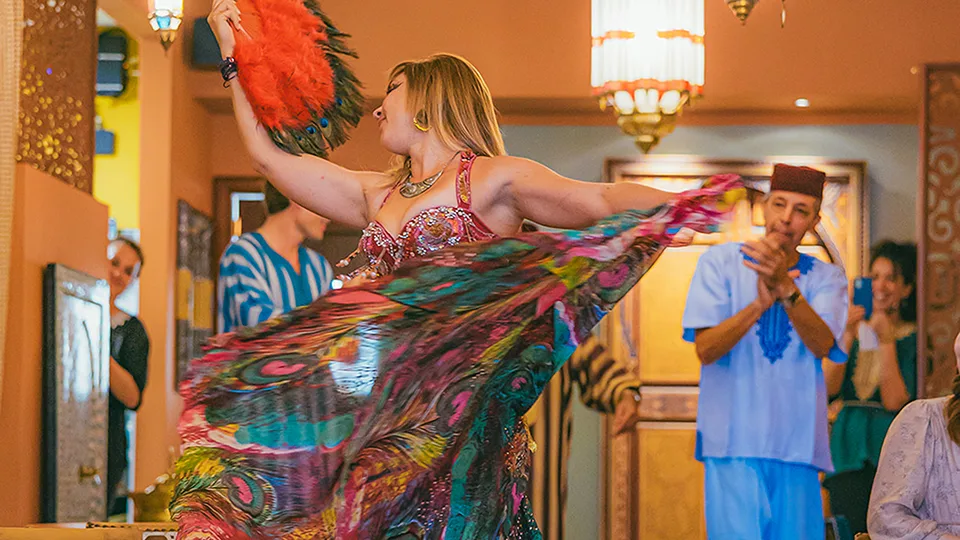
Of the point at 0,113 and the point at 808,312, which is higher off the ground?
the point at 0,113

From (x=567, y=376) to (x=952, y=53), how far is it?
10.7 feet

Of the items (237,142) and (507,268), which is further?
(237,142)

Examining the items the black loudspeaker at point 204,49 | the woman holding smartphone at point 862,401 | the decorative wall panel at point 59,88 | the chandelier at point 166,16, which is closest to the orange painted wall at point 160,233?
the black loudspeaker at point 204,49

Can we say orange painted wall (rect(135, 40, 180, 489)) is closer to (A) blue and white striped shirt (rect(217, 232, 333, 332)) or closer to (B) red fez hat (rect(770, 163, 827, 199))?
(A) blue and white striped shirt (rect(217, 232, 333, 332))

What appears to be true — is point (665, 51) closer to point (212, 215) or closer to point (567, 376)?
point (567, 376)

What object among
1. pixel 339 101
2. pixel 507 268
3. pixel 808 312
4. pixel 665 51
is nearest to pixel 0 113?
pixel 339 101

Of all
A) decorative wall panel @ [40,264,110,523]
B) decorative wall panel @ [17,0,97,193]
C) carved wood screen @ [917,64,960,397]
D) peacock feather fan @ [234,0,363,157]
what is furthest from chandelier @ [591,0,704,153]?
peacock feather fan @ [234,0,363,157]

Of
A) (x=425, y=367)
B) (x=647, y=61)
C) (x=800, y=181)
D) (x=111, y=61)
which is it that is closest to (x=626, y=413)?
(x=800, y=181)

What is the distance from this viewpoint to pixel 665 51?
5.94m

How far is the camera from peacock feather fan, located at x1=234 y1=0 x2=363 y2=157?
3.12 m

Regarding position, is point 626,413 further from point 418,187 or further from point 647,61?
point 418,187

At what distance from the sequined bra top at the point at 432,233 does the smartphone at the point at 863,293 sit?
461cm

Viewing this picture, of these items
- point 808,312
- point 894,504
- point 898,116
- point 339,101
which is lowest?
point 894,504

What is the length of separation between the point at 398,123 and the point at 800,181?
6.46 feet
